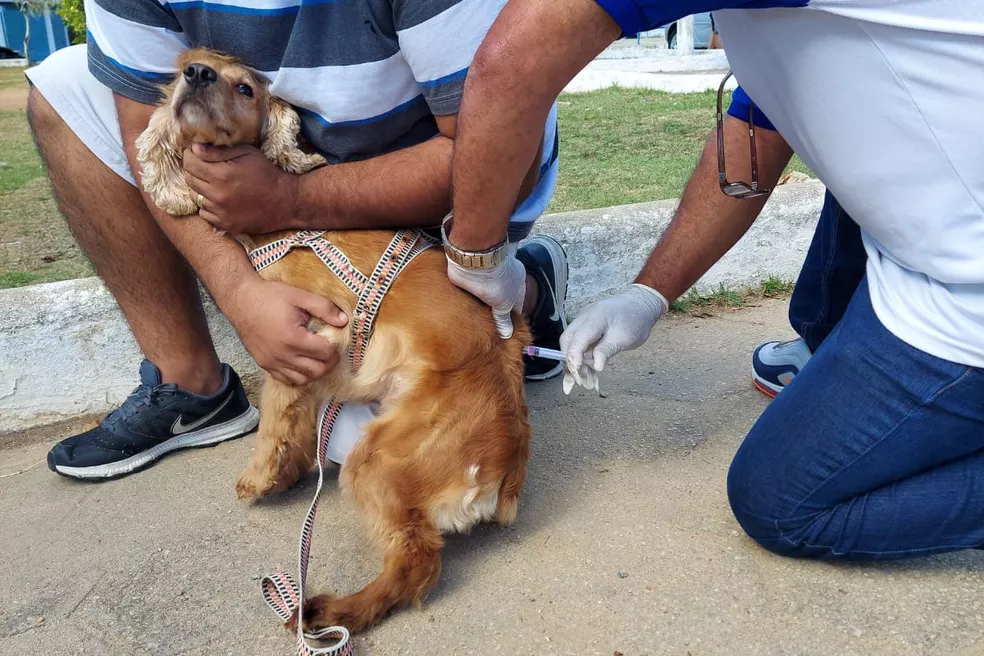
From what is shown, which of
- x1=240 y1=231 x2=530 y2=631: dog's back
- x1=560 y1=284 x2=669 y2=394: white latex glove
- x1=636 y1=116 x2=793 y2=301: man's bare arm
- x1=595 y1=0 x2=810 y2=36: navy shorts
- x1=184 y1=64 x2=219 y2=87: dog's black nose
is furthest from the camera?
x1=636 y1=116 x2=793 y2=301: man's bare arm

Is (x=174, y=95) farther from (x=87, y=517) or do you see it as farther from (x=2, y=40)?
(x=2, y=40)

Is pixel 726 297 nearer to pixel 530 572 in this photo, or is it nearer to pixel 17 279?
pixel 530 572

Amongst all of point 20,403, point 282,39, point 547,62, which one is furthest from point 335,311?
point 20,403

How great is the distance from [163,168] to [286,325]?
1.83ft

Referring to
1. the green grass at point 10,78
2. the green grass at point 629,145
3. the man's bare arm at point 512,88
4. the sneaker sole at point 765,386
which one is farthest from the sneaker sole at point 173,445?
the green grass at point 10,78

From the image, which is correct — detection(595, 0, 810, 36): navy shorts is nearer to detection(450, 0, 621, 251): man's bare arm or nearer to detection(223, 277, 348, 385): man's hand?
detection(450, 0, 621, 251): man's bare arm

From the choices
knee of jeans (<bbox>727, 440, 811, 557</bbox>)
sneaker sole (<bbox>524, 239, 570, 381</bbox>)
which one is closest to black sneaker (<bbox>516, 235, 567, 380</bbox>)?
sneaker sole (<bbox>524, 239, 570, 381</bbox>)

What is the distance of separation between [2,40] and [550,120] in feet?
126

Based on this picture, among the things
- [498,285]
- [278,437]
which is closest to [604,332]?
[498,285]

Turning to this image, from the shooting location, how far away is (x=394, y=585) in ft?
5.50

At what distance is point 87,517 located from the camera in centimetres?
213

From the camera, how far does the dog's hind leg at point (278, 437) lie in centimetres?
212

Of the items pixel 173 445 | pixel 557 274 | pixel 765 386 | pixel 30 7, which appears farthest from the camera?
pixel 30 7

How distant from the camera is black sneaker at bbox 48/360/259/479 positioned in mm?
2283
